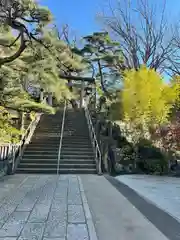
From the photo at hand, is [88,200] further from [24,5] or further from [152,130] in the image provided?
[152,130]

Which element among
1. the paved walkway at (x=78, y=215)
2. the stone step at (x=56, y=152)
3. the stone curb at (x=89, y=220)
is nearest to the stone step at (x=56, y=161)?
the stone step at (x=56, y=152)

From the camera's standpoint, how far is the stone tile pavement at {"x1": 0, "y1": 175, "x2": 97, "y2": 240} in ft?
10.7

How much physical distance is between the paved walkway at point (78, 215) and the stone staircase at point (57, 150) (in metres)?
2.82

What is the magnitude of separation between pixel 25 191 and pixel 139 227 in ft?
9.94

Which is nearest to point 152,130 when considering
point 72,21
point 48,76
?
point 48,76

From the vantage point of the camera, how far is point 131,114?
12055 millimetres

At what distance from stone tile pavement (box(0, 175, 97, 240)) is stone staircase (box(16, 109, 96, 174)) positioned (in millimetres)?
2527

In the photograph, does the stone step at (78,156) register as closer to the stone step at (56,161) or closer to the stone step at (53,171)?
the stone step at (56,161)

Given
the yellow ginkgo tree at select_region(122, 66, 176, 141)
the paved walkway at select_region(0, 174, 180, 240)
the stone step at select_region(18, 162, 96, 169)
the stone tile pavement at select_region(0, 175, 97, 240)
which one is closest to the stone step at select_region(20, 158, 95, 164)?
the stone step at select_region(18, 162, 96, 169)

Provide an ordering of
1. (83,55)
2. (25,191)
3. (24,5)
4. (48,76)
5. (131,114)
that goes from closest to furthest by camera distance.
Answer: (25,191), (24,5), (48,76), (131,114), (83,55)

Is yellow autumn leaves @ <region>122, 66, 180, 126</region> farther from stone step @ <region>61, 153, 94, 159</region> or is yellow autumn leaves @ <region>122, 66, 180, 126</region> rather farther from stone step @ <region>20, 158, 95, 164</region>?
stone step @ <region>20, 158, 95, 164</region>

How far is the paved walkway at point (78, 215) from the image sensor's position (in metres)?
3.32

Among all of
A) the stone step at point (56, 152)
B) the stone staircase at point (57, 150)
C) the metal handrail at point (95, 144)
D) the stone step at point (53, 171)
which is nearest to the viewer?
the stone step at point (53, 171)

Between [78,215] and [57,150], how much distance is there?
669cm
